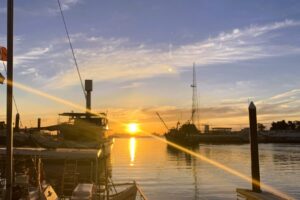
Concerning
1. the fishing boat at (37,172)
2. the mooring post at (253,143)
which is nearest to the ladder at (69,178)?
the fishing boat at (37,172)

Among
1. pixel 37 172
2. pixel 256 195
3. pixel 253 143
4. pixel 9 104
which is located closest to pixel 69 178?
pixel 37 172

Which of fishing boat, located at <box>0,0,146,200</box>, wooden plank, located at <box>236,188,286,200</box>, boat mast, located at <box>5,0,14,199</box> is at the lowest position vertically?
wooden plank, located at <box>236,188,286,200</box>

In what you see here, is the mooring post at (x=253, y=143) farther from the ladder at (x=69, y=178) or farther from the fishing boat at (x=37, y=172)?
the ladder at (x=69, y=178)

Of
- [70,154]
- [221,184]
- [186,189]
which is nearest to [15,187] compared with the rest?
[70,154]

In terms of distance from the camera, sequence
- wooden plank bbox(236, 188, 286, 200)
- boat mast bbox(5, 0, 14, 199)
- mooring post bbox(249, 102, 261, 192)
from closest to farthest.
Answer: boat mast bbox(5, 0, 14, 199)
wooden plank bbox(236, 188, 286, 200)
mooring post bbox(249, 102, 261, 192)

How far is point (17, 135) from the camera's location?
94.0 m

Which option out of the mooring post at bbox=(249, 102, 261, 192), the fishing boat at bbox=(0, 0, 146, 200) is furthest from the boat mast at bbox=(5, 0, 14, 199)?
the mooring post at bbox=(249, 102, 261, 192)

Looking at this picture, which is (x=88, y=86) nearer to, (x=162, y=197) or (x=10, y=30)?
(x=162, y=197)

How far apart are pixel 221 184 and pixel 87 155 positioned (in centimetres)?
3813

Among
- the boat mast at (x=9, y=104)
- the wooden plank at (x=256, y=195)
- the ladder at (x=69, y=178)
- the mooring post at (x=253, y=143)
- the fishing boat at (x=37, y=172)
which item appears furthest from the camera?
the ladder at (x=69, y=178)

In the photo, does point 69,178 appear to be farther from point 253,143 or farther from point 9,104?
point 9,104

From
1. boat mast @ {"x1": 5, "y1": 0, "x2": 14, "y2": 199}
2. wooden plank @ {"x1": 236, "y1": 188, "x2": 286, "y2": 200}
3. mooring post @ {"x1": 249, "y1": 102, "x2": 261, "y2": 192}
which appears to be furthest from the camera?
mooring post @ {"x1": 249, "y1": 102, "x2": 261, "y2": 192}

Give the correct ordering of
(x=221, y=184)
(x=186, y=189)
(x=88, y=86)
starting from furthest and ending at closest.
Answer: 1. (x=88, y=86)
2. (x=221, y=184)
3. (x=186, y=189)

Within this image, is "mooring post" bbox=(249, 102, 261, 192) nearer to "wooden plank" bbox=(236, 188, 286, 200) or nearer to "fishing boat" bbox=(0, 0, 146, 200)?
"wooden plank" bbox=(236, 188, 286, 200)
